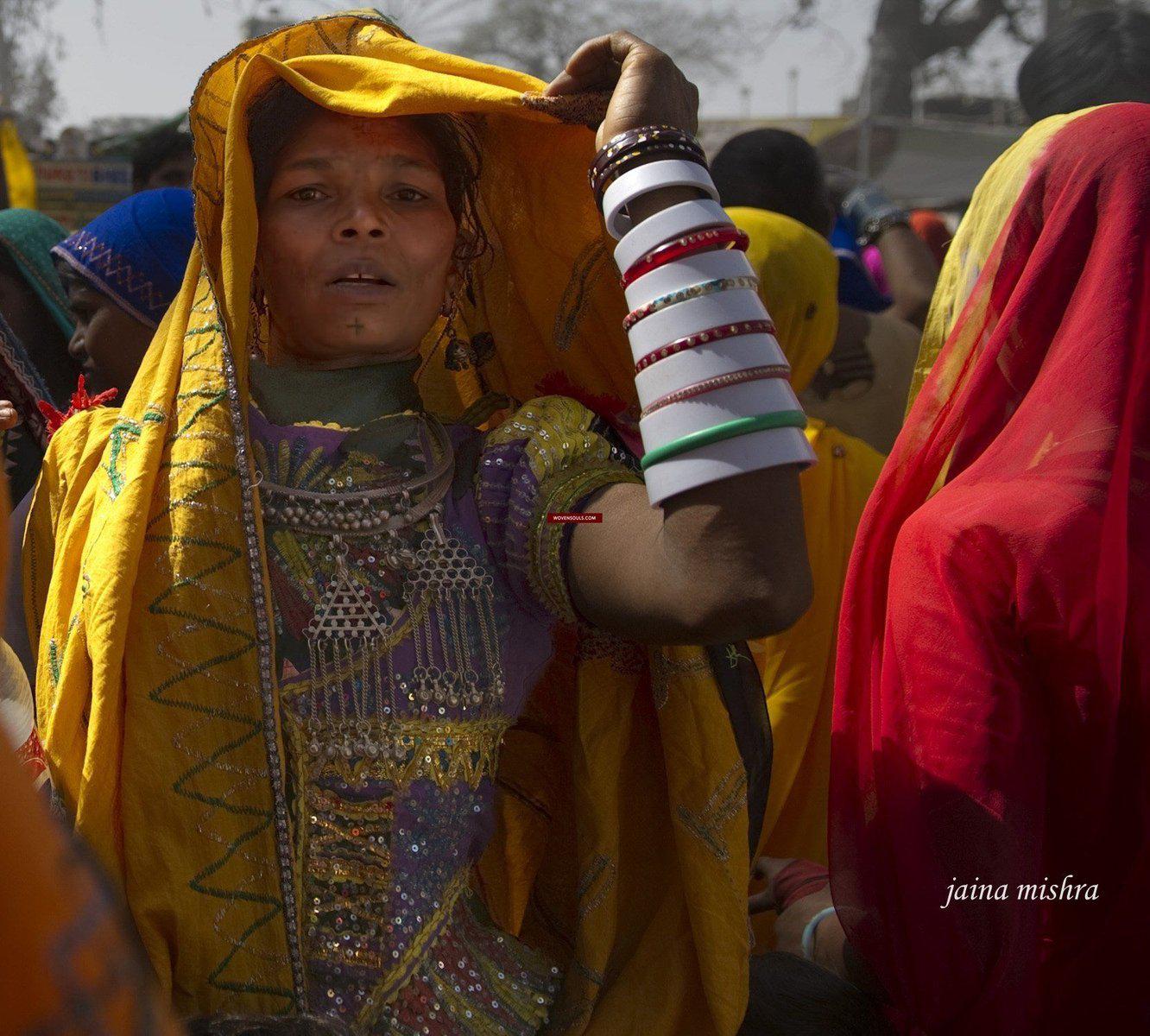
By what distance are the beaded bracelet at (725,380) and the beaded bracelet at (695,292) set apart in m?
0.10

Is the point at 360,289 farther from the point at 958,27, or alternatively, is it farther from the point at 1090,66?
the point at 958,27

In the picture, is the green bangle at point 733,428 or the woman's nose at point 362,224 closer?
the green bangle at point 733,428

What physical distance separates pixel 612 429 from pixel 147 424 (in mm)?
626

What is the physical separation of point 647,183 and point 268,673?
0.74 metres

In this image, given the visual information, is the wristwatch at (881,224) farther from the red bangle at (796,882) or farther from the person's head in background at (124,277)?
the red bangle at (796,882)

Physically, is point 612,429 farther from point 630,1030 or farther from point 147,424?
point 630,1030

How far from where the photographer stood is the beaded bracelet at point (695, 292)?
1444 mm

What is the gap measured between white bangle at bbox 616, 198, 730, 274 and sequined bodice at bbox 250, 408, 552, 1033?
46 centimetres

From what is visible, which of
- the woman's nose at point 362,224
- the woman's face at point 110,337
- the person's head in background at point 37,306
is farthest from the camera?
the person's head in background at point 37,306

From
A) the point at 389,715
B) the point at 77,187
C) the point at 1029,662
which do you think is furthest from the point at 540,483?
the point at 77,187

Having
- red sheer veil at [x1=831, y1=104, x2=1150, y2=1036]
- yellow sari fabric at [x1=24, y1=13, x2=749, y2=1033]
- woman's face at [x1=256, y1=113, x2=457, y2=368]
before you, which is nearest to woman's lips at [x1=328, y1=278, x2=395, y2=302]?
woman's face at [x1=256, y1=113, x2=457, y2=368]

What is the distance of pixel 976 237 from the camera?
2.16 metres

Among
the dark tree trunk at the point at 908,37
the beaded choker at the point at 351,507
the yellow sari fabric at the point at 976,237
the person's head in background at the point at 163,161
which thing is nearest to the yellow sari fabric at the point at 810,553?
the yellow sari fabric at the point at 976,237

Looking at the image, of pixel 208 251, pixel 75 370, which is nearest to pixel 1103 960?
pixel 208 251
